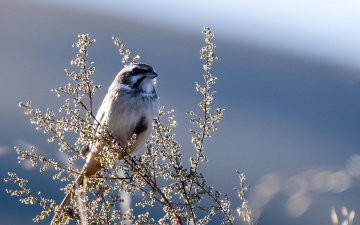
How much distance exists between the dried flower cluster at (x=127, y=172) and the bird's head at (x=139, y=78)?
0.86 metres

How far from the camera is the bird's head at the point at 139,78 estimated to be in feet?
9.54

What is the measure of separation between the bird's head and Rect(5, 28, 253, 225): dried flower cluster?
2.81 ft

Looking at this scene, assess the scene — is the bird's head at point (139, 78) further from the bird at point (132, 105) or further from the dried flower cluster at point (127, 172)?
the dried flower cluster at point (127, 172)

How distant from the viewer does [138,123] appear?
108 inches

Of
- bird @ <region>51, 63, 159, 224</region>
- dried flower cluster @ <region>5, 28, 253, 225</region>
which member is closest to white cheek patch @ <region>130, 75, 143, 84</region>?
bird @ <region>51, 63, 159, 224</region>

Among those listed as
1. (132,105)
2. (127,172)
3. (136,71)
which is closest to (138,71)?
(136,71)

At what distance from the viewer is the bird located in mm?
2709

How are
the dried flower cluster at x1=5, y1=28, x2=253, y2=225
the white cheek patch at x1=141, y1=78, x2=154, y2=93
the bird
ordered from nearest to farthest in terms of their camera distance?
the dried flower cluster at x1=5, y1=28, x2=253, y2=225 → the bird → the white cheek patch at x1=141, y1=78, x2=154, y2=93

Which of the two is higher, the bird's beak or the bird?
the bird's beak

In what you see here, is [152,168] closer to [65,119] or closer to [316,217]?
[65,119]

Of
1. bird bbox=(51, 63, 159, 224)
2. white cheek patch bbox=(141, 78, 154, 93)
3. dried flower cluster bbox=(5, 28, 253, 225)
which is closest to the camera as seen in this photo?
dried flower cluster bbox=(5, 28, 253, 225)

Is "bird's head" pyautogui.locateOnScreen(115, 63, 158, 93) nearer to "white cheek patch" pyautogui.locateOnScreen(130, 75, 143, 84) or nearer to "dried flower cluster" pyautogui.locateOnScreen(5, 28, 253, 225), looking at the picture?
"white cheek patch" pyautogui.locateOnScreen(130, 75, 143, 84)

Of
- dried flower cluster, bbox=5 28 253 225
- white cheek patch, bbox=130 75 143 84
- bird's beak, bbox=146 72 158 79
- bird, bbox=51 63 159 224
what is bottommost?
dried flower cluster, bbox=5 28 253 225

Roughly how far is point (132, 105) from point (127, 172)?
99 cm
